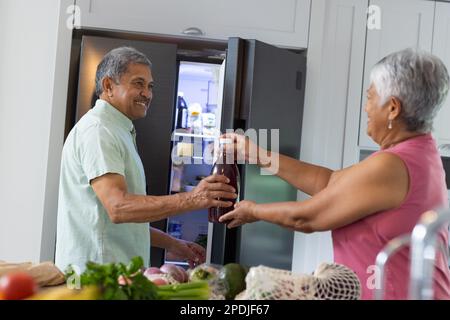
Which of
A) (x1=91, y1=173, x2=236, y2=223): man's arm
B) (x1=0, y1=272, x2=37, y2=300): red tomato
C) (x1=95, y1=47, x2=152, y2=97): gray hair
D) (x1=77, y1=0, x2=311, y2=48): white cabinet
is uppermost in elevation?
(x1=77, y1=0, x2=311, y2=48): white cabinet

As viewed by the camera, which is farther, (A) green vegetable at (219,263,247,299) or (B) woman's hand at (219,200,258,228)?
(B) woman's hand at (219,200,258,228)

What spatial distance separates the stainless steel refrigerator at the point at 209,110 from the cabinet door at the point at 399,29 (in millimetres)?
329

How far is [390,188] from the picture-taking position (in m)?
1.23

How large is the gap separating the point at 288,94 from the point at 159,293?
164 cm

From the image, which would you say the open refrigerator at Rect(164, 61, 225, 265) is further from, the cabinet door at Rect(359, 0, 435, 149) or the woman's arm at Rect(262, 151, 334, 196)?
the woman's arm at Rect(262, 151, 334, 196)

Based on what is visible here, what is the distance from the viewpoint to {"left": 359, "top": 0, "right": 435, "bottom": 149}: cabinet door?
267 cm

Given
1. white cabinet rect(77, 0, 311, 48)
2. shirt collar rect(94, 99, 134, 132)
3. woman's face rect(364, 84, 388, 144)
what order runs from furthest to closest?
1. white cabinet rect(77, 0, 311, 48)
2. shirt collar rect(94, 99, 134, 132)
3. woman's face rect(364, 84, 388, 144)

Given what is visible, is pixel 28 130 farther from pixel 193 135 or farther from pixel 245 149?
pixel 245 149

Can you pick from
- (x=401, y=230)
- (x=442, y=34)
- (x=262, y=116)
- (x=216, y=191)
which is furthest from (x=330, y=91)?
(x=401, y=230)

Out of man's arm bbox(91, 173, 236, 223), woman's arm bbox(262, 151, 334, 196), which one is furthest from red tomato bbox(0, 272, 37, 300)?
woman's arm bbox(262, 151, 334, 196)

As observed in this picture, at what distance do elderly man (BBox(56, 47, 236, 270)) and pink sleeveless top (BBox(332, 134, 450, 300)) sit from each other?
0.33 m

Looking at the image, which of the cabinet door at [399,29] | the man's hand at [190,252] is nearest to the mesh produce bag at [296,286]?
the man's hand at [190,252]

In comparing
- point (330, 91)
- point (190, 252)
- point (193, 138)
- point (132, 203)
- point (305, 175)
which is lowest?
point (190, 252)

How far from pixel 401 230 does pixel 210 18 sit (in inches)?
56.9
